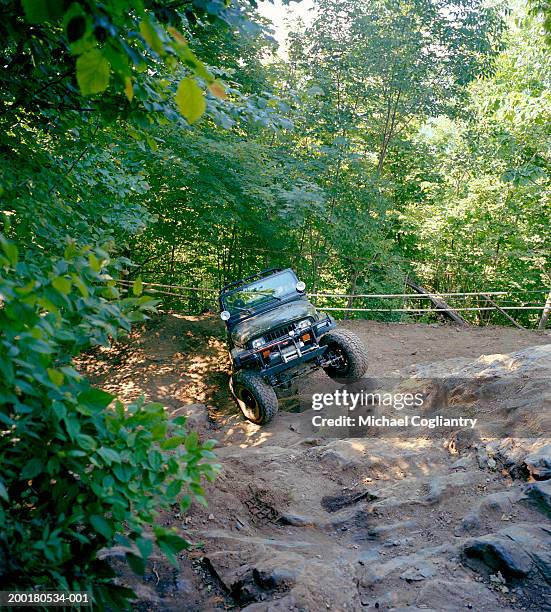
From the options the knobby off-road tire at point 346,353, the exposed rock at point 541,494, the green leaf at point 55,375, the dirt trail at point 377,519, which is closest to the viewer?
the green leaf at point 55,375

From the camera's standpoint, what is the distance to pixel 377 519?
406cm

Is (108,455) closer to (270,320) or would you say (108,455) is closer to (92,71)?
(92,71)

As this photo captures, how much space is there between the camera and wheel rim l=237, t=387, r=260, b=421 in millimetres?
7121

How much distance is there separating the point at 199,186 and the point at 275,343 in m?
3.35

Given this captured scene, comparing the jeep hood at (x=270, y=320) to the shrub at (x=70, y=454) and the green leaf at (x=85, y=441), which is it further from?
the green leaf at (x=85, y=441)

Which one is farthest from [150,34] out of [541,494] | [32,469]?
[541,494]

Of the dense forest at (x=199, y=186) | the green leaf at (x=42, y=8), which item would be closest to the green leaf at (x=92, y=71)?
the dense forest at (x=199, y=186)

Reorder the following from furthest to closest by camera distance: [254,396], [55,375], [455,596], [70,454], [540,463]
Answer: [254,396] < [540,463] < [455,596] < [70,454] < [55,375]

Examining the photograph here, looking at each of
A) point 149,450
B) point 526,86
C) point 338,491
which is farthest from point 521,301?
point 149,450

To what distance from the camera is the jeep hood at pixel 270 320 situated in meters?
7.17

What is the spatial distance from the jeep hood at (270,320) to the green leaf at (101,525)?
5.34m

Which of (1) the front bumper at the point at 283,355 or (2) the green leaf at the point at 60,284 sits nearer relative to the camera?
(2) the green leaf at the point at 60,284

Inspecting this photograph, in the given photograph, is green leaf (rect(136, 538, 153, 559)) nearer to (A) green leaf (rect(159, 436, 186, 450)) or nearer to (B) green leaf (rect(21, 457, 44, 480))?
(A) green leaf (rect(159, 436, 186, 450))

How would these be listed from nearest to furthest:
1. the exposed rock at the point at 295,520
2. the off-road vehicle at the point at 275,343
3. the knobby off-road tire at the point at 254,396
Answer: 1. the exposed rock at the point at 295,520
2. the knobby off-road tire at the point at 254,396
3. the off-road vehicle at the point at 275,343
